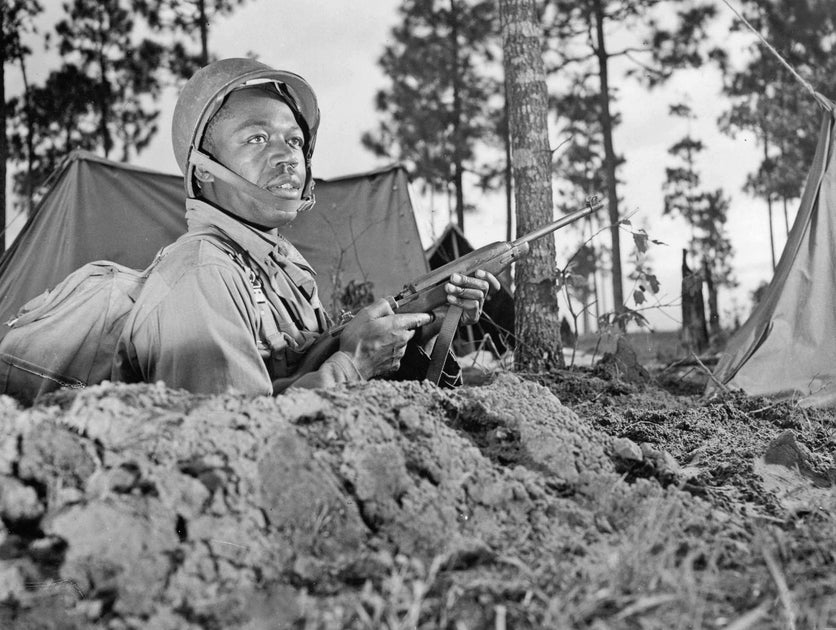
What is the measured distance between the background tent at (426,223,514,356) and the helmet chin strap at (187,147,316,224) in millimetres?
4467

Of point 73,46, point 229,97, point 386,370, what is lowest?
point 386,370

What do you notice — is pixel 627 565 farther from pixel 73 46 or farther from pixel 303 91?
pixel 73 46

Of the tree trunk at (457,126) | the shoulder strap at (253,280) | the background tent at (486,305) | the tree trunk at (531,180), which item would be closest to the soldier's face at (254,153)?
the shoulder strap at (253,280)

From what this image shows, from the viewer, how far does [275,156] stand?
9.16 ft

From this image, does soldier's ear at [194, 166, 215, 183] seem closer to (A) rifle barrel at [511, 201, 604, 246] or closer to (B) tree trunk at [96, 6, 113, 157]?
(A) rifle barrel at [511, 201, 604, 246]

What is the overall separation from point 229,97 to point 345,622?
81.3 inches

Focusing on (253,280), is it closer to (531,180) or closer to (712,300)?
(531,180)

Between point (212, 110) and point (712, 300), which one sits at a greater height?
point (212, 110)

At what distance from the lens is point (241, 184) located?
2.73 m

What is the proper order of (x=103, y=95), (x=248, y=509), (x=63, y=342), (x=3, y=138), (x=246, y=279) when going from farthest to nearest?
(x=103, y=95) < (x=3, y=138) < (x=246, y=279) < (x=63, y=342) < (x=248, y=509)

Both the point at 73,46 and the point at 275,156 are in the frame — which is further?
the point at 73,46

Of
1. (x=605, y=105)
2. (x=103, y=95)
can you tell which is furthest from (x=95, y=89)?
(x=605, y=105)

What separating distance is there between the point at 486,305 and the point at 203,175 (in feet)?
18.6

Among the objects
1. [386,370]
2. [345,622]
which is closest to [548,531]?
[345,622]
